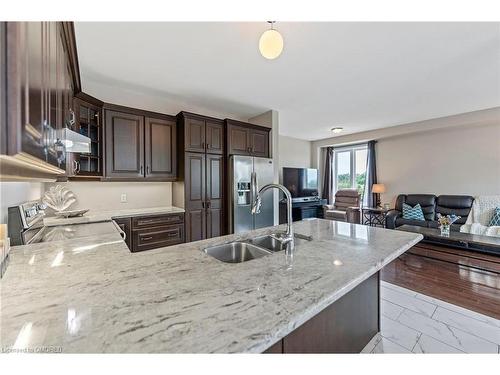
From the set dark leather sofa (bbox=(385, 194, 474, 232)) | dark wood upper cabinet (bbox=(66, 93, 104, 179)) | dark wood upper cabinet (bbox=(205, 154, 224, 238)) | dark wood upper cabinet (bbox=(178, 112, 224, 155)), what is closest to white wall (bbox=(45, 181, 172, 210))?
dark wood upper cabinet (bbox=(66, 93, 104, 179))

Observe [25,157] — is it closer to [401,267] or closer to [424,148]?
[401,267]

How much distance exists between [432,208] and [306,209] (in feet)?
8.64

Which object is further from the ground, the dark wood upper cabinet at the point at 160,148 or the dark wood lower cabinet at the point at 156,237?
the dark wood upper cabinet at the point at 160,148

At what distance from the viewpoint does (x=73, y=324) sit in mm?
632

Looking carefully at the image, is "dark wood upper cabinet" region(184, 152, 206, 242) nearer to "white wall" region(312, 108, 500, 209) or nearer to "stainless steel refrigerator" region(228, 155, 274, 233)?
"stainless steel refrigerator" region(228, 155, 274, 233)

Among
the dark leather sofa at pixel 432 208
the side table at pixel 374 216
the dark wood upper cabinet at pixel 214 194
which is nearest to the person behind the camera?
the dark wood upper cabinet at pixel 214 194

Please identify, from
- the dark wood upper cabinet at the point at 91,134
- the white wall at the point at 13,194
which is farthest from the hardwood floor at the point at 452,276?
the dark wood upper cabinet at the point at 91,134

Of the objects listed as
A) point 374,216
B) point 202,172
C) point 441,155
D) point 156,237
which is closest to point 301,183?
point 374,216

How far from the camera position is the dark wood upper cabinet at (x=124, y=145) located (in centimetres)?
281

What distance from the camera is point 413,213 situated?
4617mm

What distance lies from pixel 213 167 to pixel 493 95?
436cm

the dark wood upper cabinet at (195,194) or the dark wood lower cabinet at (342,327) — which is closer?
the dark wood lower cabinet at (342,327)

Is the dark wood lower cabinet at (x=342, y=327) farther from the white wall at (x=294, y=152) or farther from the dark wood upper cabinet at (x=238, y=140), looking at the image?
the white wall at (x=294, y=152)

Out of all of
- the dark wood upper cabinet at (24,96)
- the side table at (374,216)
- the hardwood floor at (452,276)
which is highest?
the dark wood upper cabinet at (24,96)
